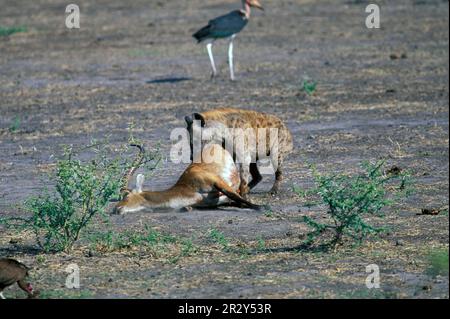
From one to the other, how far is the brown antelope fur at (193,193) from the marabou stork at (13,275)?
8.12 ft

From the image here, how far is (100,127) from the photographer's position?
43.8 feet

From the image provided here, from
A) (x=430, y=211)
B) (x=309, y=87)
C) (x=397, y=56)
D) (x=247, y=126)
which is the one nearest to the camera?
(x=430, y=211)

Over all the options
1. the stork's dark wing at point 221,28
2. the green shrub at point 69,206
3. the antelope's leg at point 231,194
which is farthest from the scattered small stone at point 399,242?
the stork's dark wing at point 221,28

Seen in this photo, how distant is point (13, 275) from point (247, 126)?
12.0ft

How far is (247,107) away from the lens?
47.6 ft

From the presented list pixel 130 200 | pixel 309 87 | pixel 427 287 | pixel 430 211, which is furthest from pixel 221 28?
pixel 427 287

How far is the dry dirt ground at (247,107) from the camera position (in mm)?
7148

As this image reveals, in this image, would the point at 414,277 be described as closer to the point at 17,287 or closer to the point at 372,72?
the point at 17,287

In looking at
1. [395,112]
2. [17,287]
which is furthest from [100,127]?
[17,287]

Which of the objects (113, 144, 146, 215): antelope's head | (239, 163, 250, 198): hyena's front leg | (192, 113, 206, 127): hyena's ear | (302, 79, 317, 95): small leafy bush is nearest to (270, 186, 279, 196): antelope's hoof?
(239, 163, 250, 198): hyena's front leg

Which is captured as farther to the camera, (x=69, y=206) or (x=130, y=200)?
(x=130, y=200)

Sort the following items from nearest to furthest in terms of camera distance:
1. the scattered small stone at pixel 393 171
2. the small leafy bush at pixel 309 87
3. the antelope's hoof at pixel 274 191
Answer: the antelope's hoof at pixel 274 191 < the scattered small stone at pixel 393 171 < the small leafy bush at pixel 309 87

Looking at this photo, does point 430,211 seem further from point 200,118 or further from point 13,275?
point 13,275

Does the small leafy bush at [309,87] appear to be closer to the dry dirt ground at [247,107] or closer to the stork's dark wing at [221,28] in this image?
the dry dirt ground at [247,107]
